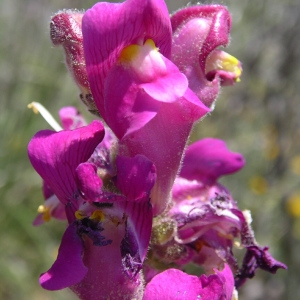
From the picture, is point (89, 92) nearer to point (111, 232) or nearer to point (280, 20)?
point (111, 232)

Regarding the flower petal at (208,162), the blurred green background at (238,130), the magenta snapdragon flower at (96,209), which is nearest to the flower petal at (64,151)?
the magenta snapdragon flower at (96,209)

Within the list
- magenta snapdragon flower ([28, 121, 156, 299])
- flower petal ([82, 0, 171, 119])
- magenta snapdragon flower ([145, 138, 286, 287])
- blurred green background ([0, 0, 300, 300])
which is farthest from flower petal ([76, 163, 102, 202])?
blurred green background ([0, 0, 300, 300])

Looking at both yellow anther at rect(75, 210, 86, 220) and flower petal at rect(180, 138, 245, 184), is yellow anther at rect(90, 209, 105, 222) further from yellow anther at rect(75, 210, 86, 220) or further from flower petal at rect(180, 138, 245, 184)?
flower petal at rect(180, 138, 245, 184)

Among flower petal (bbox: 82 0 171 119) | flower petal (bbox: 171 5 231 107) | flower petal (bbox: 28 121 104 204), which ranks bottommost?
flower petal (bbox: 28 121 104 204)

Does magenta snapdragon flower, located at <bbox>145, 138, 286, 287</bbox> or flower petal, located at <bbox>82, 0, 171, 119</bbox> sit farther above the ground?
flower petal, located at <bbox>82, 0, 171, 119</bbox>

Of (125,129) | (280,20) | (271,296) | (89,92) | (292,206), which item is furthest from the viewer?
(280,20)

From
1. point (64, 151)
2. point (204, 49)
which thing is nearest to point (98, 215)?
point (64, 151)

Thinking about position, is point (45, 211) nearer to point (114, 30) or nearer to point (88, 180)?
point (88, 180)

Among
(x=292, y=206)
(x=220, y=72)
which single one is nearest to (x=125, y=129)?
(x=220, y=72)
